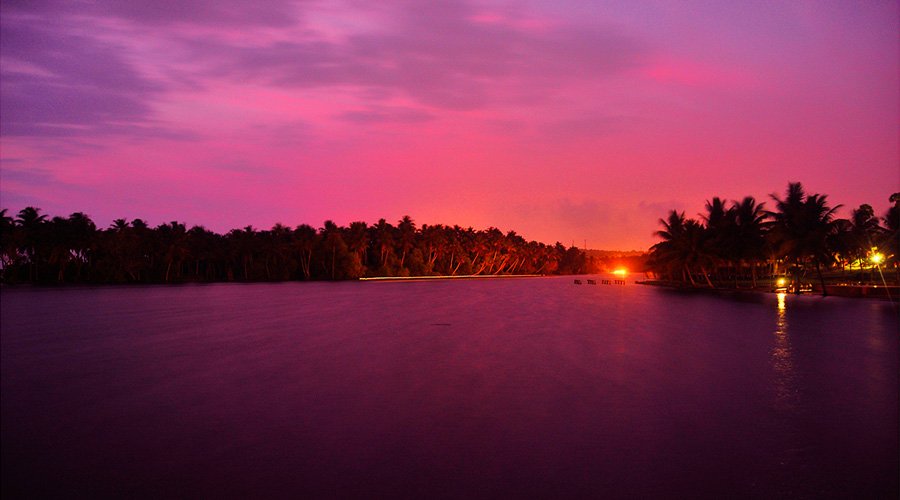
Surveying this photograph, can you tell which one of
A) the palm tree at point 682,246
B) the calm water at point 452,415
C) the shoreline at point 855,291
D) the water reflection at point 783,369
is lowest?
the calm water at point 452,415

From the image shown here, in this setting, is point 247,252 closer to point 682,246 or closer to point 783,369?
point 682,246

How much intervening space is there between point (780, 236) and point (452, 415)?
47909 mm

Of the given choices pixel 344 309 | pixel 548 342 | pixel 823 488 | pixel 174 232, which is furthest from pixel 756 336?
pixel 174 232

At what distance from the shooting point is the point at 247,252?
100 m

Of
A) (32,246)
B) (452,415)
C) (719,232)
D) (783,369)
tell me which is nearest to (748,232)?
(719,232)

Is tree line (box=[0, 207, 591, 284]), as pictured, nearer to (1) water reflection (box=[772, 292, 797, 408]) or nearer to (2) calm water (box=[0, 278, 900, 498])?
(2) calm water (box=[0, 278, 900, 498])

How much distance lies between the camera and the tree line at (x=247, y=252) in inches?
2258

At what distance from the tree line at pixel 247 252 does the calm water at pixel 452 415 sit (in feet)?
115

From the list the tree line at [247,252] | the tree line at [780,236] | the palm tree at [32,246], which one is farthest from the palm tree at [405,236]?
the palm tree at [32,246]

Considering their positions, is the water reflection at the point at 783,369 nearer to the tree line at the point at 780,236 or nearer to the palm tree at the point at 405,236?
the tree line at the point at 780,236

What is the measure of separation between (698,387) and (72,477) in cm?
1339

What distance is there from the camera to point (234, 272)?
10694 cm

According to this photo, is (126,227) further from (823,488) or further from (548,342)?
(823,488)

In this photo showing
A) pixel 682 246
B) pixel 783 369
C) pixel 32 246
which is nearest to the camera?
pixel 783 369
